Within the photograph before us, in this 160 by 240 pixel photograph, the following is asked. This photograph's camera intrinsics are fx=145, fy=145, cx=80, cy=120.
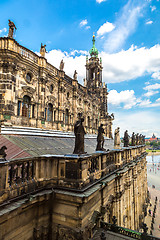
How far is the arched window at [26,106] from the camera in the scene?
15.6 m

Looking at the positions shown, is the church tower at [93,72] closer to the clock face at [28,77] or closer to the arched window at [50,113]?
the arched window at [50,113]

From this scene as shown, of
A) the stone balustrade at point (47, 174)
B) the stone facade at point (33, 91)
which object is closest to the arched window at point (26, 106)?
the stone facade at point (33, 91)

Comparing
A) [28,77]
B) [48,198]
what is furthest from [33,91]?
[48,198]

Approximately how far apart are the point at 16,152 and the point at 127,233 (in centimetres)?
813

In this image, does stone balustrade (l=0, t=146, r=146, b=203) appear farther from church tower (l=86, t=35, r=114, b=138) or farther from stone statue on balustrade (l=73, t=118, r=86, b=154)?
church tower (l=86, t=35, r=114, b=138)

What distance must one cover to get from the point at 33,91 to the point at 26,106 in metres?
1.95

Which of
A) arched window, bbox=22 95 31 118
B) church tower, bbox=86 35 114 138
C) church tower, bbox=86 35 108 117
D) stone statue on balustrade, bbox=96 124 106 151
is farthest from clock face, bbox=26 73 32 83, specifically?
church tower, bbox=86 35 108 117

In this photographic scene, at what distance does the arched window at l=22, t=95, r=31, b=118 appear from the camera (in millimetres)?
15621

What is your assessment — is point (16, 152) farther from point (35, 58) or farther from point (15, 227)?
point (35, 58)

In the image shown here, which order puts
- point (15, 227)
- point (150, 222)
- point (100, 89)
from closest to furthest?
point (15, 227), point (150, 222), point (100, 89)

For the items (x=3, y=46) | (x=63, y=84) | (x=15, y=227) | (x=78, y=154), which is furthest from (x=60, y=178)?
(x=63, y=84)

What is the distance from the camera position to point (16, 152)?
7703 mm

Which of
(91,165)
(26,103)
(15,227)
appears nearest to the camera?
(15,227)

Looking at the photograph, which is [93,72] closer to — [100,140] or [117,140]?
[117,140]
